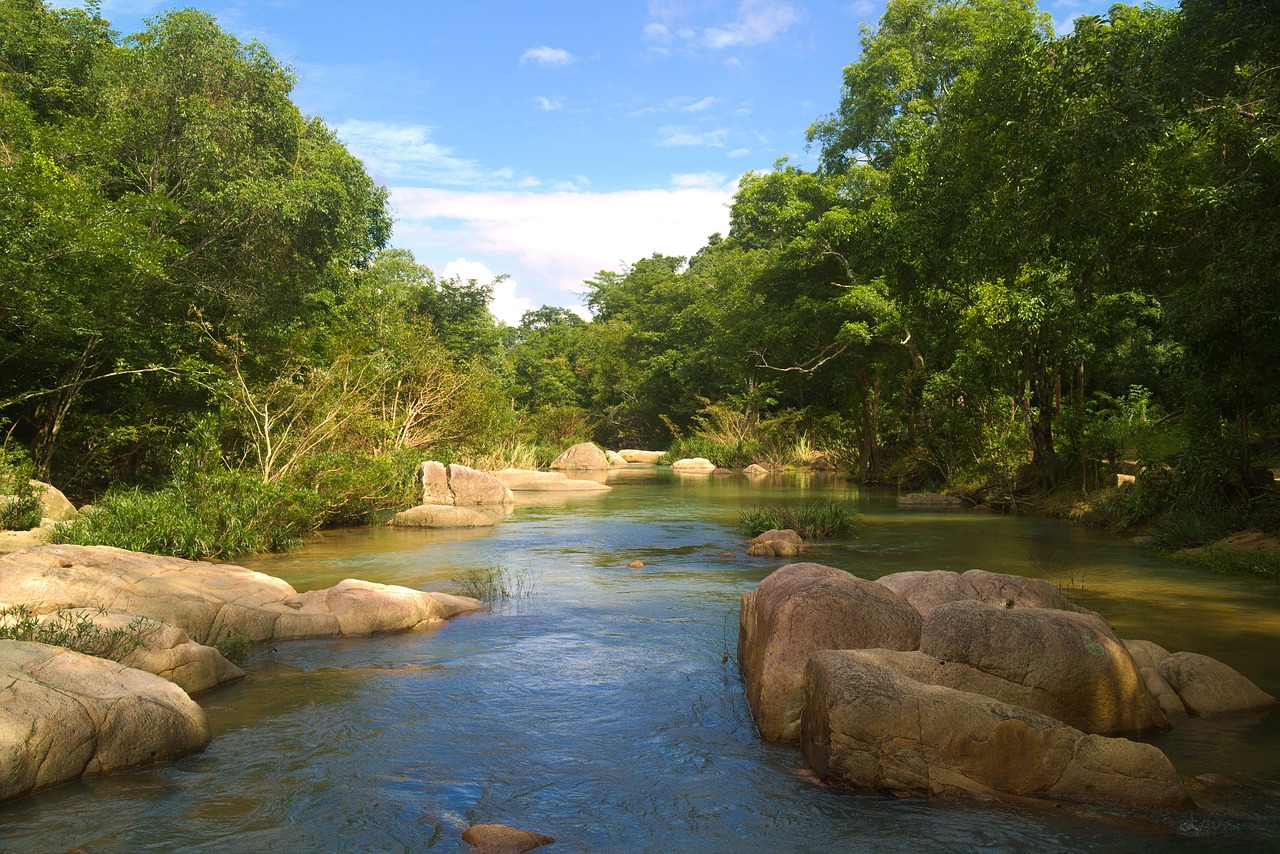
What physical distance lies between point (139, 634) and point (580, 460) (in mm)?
32060

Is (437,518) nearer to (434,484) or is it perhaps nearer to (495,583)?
(434,484)

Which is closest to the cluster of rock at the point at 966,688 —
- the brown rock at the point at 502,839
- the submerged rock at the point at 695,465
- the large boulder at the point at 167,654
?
the brown rock at the point at 502,839

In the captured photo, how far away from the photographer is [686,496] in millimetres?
26719

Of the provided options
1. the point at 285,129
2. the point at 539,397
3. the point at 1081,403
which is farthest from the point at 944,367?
the point at 539,397

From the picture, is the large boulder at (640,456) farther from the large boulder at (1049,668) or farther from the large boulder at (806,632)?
the large boulder at (1049,668)

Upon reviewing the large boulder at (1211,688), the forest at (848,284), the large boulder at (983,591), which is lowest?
the large boulder at (1211,688)

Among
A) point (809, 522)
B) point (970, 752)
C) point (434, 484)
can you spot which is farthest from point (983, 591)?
point (434, 484)

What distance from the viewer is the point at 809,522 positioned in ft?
53.7

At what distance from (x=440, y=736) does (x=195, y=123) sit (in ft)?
55.8

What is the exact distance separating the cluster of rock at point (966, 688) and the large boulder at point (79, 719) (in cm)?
377

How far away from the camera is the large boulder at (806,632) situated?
6.13 metres

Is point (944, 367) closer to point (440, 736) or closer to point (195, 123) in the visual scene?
point (195, 123)

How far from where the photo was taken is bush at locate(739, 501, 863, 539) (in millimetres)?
16172

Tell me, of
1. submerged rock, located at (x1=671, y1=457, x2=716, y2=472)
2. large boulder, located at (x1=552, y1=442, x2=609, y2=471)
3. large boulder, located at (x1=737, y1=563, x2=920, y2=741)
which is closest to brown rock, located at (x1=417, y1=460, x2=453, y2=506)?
large boulder, located at (x1=737, y1=563, x2=920, y2=741)
